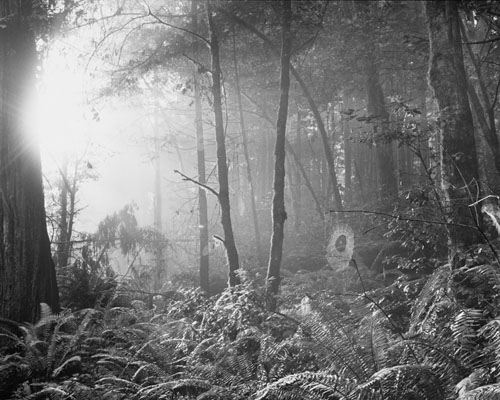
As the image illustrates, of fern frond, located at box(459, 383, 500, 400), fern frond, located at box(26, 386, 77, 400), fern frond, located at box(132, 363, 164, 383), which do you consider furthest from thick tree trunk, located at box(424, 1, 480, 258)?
fern frond, located at box(26, 386, 77, 400)

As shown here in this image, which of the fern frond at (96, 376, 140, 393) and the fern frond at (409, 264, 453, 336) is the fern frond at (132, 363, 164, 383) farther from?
the fern frond at (409, 264, 453, 336)

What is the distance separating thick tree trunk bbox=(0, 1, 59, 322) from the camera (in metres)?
5.81

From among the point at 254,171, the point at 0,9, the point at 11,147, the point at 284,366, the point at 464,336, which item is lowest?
the point at 284,366

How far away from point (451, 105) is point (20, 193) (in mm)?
5513

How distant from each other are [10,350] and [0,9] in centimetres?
429

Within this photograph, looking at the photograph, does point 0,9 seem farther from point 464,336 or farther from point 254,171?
point 254,171

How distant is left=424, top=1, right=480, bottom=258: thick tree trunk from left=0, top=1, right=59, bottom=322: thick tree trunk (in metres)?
5.12

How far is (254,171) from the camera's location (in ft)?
97.0

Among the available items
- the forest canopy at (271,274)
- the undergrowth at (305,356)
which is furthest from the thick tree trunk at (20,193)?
the undergrowth at (305,356)

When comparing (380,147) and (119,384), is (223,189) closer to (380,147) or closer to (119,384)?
(119,384)

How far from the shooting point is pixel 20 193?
6.00 m

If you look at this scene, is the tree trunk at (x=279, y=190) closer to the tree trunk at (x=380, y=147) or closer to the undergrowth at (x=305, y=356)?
the undergrowth at (x=305, y=356)

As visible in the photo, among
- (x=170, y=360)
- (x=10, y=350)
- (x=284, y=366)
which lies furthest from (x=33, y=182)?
(x=284, y=366)

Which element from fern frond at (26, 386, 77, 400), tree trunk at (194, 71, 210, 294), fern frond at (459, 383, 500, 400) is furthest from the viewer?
tree trunk at (194, 71, 210, 294)
